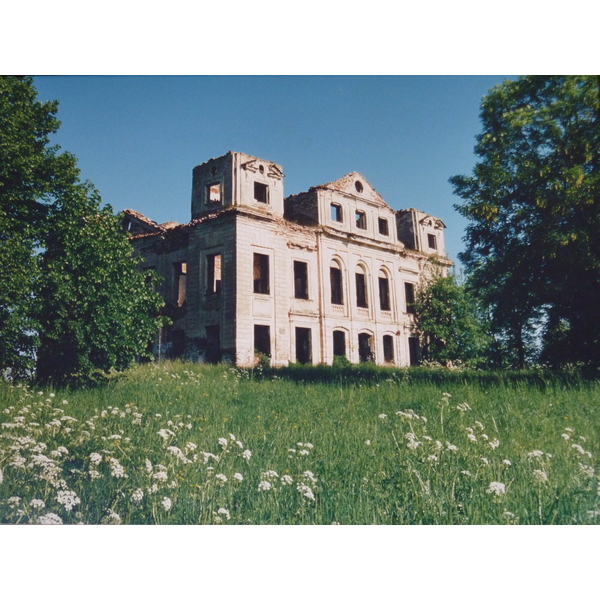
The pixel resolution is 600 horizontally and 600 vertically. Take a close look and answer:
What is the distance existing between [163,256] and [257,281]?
3192 mm

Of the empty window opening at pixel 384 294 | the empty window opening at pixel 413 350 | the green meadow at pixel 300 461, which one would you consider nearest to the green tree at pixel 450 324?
the empty window opening at pixel 413 350

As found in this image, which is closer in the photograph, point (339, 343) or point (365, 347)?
point (365, 347)

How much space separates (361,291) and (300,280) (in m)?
2.22

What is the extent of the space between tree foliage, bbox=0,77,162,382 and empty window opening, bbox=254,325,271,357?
18.6ft

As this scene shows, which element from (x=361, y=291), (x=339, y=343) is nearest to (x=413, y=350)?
(x=339, y=343)

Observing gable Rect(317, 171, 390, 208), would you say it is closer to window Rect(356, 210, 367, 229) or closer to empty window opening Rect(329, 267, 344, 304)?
window Rect(356, 210, 367, 229)

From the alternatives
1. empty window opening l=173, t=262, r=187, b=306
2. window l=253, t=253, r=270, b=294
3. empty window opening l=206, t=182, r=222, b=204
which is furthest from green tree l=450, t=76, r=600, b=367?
empty window opening l=173, t=262, r=187, b=306

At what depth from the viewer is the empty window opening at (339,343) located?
50.2 ft

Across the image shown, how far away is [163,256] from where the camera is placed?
14.6 m

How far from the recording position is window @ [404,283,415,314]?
35.0ft

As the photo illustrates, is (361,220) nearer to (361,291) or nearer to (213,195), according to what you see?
(361,291)

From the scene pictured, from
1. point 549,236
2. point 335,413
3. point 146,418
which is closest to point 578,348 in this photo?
point 549,236

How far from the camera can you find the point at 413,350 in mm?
11406
